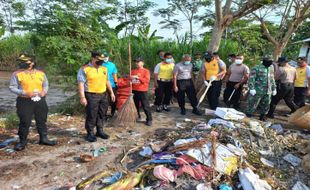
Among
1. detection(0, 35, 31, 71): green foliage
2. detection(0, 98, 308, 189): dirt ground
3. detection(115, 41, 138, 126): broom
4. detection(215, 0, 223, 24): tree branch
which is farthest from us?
detection(0, 35, 31, 71): green foliage

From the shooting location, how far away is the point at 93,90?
522cm

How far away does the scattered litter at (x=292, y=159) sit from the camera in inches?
176

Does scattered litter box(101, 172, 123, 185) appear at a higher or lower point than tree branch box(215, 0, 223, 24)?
lower

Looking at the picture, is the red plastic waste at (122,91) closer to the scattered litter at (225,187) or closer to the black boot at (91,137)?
the black boot at (91,137)

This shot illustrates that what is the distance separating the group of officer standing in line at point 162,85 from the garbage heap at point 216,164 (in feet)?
4.07

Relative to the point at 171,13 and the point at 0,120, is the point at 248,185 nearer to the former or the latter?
the point at 0,120

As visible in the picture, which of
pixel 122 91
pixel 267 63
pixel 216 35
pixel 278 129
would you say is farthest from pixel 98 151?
pixel 216 35

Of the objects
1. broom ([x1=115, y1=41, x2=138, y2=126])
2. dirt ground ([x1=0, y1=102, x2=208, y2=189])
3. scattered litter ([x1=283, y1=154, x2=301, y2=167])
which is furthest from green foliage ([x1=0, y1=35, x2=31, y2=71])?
scattered litter ([x1=283, y1=154, x2=301, y2=167])

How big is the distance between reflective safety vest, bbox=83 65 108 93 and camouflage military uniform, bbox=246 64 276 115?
10.9ft

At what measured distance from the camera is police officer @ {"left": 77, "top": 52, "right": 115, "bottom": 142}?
5.11 meters

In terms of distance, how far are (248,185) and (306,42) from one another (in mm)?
17907

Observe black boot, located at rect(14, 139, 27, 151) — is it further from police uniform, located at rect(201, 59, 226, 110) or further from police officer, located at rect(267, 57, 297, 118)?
police officer, located at rect(267, 57, 297, 118)

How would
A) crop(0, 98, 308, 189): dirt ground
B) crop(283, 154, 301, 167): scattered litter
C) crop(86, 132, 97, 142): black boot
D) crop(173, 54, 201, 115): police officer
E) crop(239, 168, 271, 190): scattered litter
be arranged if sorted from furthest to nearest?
1. crop(173, 54, 201, 115): police officer
2. crop(86, 132, 97, 142): black boot
3. crop(283, 154, 301, 167): scattered litter
4. crop(0, 98, 308, 189): dirt ground
5. crop(239, 168, 271, 190): scattered litter

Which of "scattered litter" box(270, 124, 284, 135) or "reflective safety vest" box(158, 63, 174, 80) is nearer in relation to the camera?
"scattered litter" box(270, 124, 284, 135)
